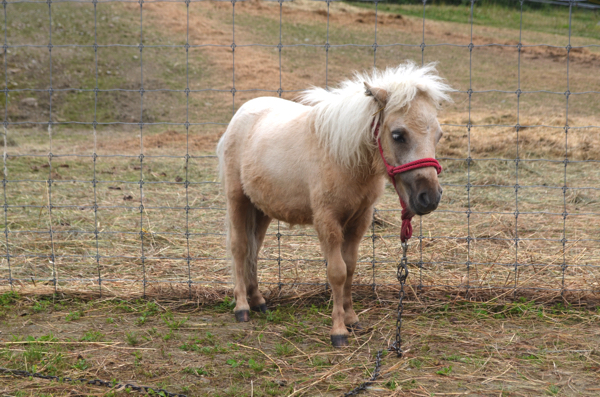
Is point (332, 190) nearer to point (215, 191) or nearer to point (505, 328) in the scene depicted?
point (505, 328)

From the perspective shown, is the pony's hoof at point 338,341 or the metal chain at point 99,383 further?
the pony's hoof at point 338,341

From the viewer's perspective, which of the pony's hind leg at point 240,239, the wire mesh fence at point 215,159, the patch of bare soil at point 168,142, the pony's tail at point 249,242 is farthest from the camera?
the patch of bare soil at point 168,142

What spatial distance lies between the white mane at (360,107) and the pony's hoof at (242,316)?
1485 millimetres

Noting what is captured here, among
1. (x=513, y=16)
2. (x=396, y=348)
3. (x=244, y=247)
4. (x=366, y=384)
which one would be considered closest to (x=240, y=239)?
(x=244, y=247)

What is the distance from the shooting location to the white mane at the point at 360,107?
3410mm

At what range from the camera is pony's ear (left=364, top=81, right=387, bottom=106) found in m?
3.42

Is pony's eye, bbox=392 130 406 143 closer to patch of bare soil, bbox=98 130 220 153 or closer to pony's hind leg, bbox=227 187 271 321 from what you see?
pony's hind leg, bbox=227 187 271 321

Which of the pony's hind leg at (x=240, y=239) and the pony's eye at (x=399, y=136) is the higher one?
the pony's eye at (x=399, y=136)

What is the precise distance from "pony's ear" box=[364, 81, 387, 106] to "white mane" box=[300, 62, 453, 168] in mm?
36

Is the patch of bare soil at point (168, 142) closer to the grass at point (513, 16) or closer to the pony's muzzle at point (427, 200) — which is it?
the pony's muzzle at point (427, 200)

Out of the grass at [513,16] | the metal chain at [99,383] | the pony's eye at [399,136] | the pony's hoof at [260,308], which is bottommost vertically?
the pony's hoof at [260,308]

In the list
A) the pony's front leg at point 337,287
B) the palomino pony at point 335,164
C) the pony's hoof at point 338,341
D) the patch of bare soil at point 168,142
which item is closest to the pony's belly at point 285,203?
the palomino pony at point 335,164

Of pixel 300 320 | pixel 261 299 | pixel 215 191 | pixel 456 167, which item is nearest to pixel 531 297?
pixel 300 320

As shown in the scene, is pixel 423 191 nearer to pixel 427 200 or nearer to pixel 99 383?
pixel 427 200
